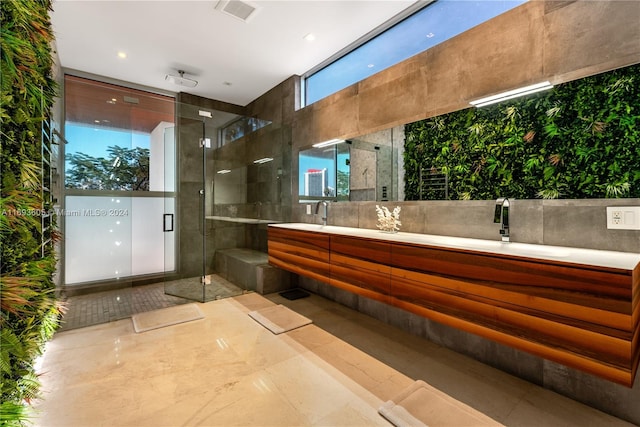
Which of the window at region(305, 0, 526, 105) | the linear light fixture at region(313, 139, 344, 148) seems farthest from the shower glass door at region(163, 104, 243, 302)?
the window at region(305, 0, 526, 105)

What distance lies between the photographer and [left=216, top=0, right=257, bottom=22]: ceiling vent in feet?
8.06

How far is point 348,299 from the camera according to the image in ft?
10.3

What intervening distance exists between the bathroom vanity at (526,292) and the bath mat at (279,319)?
31.7 inches

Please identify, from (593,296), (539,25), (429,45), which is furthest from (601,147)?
(429,45)

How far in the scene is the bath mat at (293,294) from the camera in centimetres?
348

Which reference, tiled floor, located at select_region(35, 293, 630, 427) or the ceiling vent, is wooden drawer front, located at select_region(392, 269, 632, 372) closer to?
tiled floor, located at select_region(35, 293, 630, 427)

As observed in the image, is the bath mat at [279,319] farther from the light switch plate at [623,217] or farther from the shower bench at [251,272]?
the light switch plate at [623,217]

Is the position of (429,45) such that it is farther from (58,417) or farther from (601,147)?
(58,417)

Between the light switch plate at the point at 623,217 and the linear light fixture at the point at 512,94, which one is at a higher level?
the linear light fixture at the point at 512,94

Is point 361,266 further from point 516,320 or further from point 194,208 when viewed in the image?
point 194,208

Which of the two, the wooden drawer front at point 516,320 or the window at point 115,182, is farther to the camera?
the window at point 115,182

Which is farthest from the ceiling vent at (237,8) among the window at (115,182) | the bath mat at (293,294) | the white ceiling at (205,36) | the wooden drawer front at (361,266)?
the bath mat at (293,294)

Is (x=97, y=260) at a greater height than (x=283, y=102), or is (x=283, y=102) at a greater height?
(x=283, y=102)

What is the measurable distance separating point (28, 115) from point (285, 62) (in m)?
2.76
